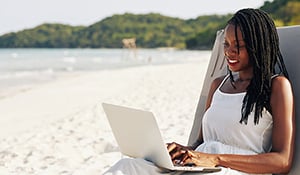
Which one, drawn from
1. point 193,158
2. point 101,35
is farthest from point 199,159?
point 101,35

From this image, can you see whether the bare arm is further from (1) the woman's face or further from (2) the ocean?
(2) the ocean

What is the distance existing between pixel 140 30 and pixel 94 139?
8245cm

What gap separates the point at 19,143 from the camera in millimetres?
5613

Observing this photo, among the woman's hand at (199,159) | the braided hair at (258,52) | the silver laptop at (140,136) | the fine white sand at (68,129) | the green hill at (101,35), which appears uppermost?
the braided hair at (258,52)

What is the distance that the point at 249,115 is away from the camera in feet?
7.26

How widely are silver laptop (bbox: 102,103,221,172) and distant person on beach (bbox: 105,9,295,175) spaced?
0.19 ft

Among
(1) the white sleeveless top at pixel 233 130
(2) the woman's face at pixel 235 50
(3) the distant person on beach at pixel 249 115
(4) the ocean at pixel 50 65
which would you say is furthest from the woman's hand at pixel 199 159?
(4) the ocean at pixel 50 65

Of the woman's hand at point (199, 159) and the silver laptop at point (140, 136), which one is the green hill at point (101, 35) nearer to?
the silver laptop at point (140, 136)

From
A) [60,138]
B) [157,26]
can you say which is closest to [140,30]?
[157,26]

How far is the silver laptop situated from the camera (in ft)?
6.61

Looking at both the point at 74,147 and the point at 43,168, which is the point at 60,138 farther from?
the point at 43,168

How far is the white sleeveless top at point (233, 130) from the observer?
2225mm

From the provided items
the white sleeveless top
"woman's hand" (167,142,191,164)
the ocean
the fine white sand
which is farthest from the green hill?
"woman's hand" (167,142,191,164)

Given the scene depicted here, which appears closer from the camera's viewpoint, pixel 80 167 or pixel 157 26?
pixel 80 167
